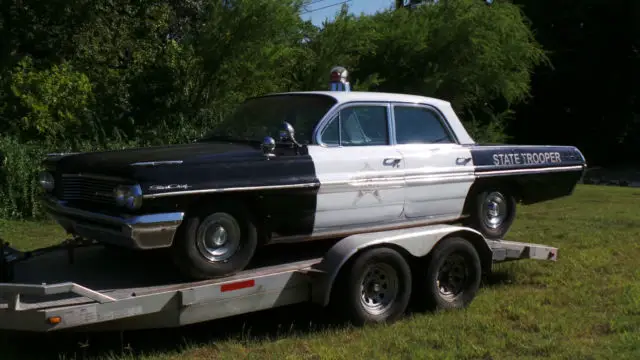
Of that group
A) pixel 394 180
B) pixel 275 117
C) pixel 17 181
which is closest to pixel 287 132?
pixel 275 117

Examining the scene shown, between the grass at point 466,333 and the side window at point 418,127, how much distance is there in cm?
161

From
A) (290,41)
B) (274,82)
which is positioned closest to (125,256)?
(274,82)

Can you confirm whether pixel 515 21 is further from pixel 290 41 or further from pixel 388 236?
pixel 388 236

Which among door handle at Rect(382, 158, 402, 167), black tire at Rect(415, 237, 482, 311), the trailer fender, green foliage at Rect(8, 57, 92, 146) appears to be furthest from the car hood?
green foliage at Rect(8, 57, 92, 146)

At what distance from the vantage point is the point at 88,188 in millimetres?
5199

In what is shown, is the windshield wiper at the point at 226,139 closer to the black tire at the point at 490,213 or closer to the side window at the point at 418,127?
the side window at the point at 418,127

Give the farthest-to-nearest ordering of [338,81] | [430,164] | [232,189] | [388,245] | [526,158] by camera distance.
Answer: [526,158] < [338,81] < [430,164] < [388,245] < [232,189]

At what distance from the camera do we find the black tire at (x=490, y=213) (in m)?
6.98

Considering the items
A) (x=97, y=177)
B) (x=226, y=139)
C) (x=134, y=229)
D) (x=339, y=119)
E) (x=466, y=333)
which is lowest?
(x=466, y=333)

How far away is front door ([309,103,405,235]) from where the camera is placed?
18.5 ft

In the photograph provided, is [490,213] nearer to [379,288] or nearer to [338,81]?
[379,288]

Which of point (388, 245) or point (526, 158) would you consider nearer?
point (388, 245)

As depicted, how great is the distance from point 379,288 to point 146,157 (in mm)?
2191

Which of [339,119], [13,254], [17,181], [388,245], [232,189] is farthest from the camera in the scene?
[17,181]
